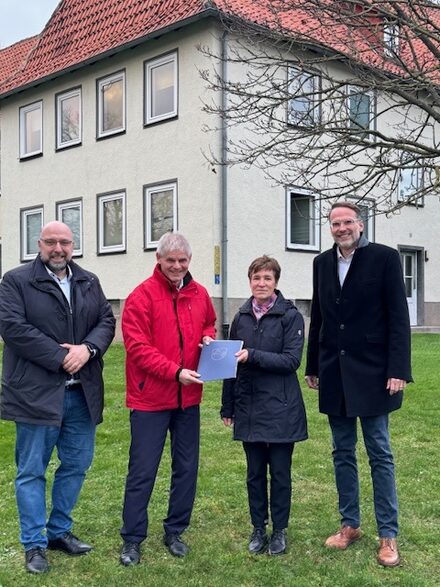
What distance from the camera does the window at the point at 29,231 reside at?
65.9 ft

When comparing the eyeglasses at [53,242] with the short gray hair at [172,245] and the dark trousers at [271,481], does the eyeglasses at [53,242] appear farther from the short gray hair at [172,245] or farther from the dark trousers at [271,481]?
the dark trousers at [271,481]

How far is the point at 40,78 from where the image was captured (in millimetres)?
19016

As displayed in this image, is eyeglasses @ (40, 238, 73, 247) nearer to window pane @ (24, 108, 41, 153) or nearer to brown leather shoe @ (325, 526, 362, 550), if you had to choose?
brown leather shoe @ (325, 526, 362, 550)

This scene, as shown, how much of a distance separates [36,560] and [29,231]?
17.3 m

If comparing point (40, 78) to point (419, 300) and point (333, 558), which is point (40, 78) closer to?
point (419, 300)

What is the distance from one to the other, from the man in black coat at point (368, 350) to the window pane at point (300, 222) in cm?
1278

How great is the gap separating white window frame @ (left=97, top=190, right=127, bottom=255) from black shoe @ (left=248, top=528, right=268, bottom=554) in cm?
1351

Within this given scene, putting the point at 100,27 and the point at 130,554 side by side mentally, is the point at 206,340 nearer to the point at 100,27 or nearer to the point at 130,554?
the point at 130,554

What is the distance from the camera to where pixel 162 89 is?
16625mm

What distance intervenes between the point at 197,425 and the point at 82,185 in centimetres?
1497

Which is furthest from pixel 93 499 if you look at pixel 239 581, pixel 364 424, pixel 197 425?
pixel 364 424

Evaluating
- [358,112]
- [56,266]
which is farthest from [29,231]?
[56,266]

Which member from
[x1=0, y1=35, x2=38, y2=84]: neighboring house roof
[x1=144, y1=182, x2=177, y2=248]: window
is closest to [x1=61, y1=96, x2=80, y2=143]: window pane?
[x1=0, y1=35, x2=38, y2=84]: neighboring house roof

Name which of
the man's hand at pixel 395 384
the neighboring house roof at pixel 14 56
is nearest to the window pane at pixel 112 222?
the neighboring house roof at pixel 14 56
